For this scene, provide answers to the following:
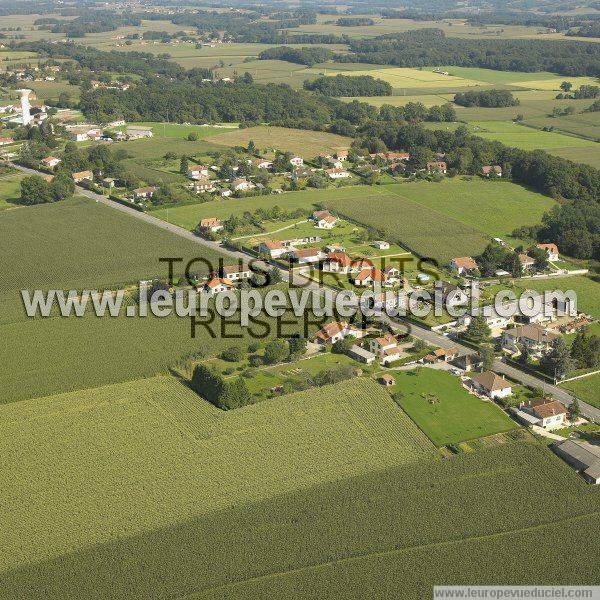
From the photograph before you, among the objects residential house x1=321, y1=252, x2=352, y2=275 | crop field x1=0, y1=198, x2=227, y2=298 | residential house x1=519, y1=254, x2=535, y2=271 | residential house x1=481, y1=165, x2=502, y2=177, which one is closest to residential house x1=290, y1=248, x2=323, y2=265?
residential house x1=321, y1=252, x2=352, y2=275

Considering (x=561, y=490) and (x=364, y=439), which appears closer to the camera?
(x=561, y=490)

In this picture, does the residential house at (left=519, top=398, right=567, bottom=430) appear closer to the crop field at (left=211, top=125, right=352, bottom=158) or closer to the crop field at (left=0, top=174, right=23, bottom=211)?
the crop field at (left=0, top=174, right=23, bottom=211)

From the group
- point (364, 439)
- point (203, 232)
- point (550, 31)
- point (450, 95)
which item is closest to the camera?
point (364, 439)

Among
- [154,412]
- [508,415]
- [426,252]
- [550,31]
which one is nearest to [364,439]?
[508,415]

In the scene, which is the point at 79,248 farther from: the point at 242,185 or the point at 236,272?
the point at 242,185

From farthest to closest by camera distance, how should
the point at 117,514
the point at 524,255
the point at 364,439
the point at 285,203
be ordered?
the point at 285,203
the point at 524,255
the point at 364,439
the point at 117,514

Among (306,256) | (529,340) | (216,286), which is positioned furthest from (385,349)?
(306,256)

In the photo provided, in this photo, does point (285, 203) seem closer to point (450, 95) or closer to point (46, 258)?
point (46, 258)
